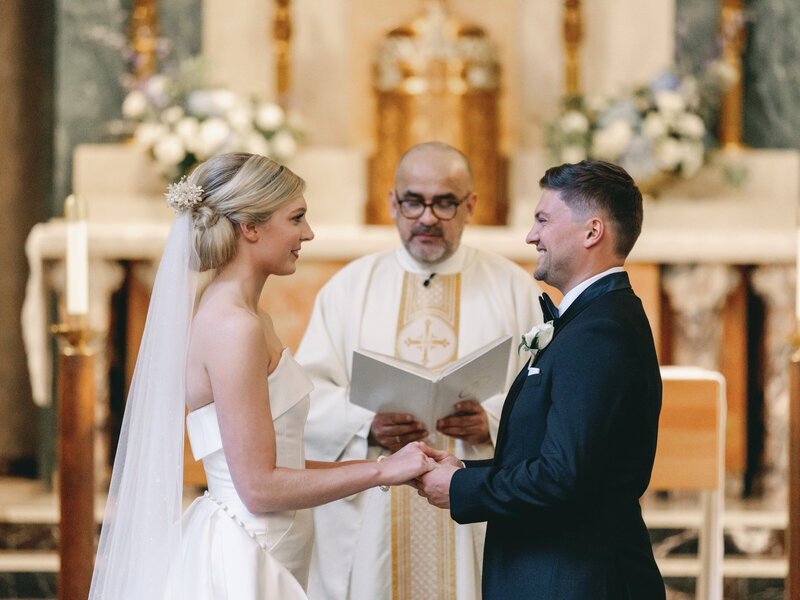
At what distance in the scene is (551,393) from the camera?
2523 millimetres

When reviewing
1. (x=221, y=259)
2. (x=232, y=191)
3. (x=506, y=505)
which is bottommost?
(x=506, y=505)

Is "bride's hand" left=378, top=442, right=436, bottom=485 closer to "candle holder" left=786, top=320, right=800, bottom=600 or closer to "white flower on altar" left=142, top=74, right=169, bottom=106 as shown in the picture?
"candle holder" left=786, top=320, right=800, bottom=600

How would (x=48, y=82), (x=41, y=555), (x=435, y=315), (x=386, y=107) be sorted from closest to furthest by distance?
(x=435, y=315), (x=41, y=555), (x=386, y=107), (x=48, y=82)

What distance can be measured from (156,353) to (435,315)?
1.47 meters

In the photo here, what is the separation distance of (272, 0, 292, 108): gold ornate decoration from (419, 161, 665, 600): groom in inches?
178

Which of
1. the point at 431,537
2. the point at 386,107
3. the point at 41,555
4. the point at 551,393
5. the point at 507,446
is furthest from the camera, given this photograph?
the point at 386,107

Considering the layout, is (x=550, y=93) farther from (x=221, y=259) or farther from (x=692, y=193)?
(x=221, y=259)

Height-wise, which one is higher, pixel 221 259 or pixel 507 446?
pixel 221 259

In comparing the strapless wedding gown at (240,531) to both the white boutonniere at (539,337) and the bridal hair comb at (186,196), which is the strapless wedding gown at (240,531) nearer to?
the bridal hair comb at (186,196)

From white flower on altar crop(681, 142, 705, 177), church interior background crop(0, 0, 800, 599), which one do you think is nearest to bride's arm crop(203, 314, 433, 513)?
church interior background crop(0, 0, 800, 599)

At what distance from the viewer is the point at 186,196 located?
9.05 feet

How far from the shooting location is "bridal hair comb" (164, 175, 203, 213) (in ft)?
9.04

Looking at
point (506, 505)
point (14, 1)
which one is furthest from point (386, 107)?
point (506, 505)

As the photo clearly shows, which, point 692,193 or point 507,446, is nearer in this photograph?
point 507,446
